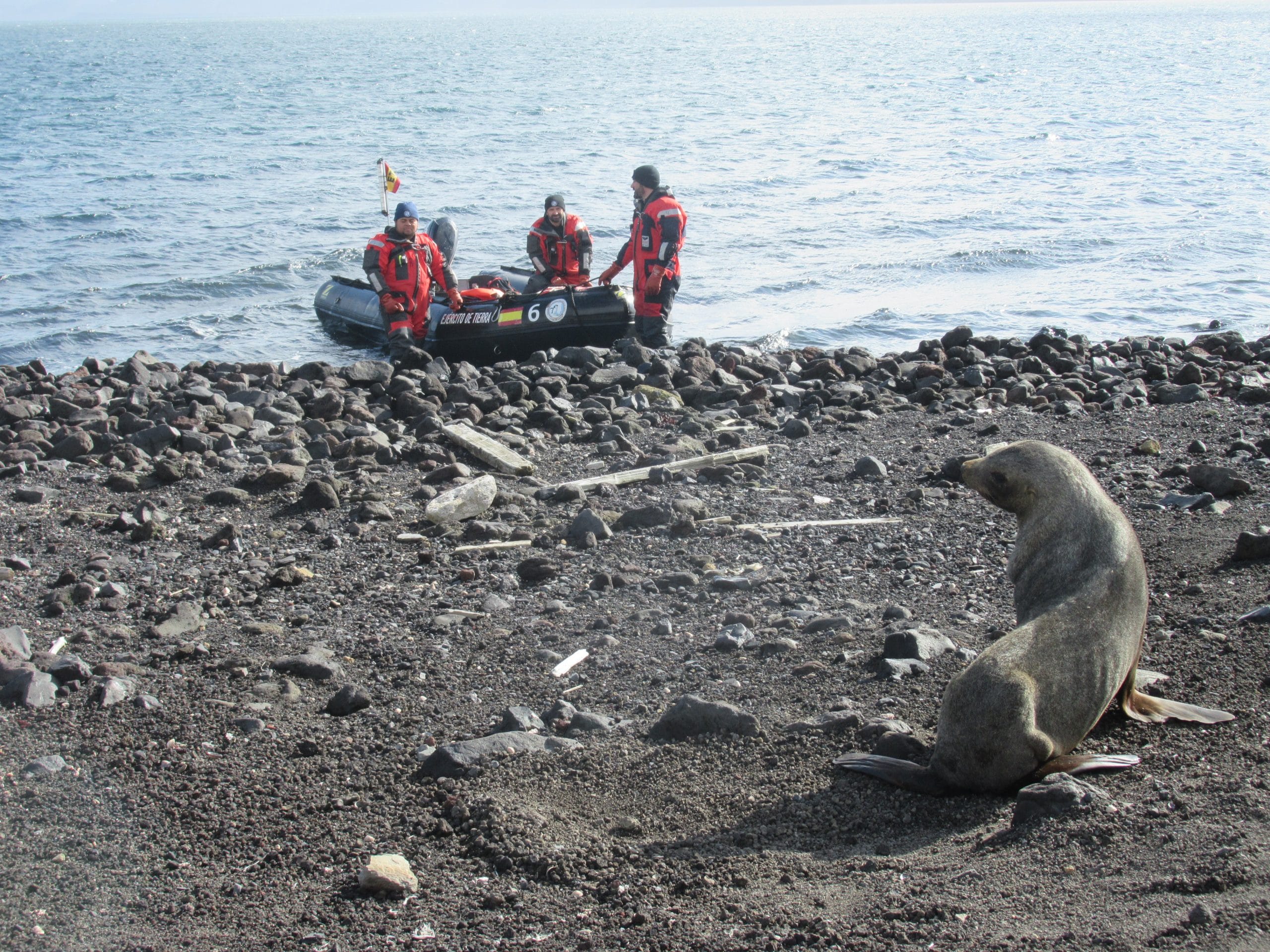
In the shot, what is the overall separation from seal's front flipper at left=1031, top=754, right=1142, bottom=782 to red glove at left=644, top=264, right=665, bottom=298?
1077 cm

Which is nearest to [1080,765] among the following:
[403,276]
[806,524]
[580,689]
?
[580,689]

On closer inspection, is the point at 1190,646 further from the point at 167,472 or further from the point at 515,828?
the point at 167,472

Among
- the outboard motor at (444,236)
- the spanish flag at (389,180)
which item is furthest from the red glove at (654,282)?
the spanish flag at (389,180)

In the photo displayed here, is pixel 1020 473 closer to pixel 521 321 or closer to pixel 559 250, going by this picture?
pixel 521 321

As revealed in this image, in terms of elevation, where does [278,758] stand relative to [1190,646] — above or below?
below

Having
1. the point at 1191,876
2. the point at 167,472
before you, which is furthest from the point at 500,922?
the point at 167,472

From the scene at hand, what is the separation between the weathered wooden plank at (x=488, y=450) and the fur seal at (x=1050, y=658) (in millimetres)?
4663

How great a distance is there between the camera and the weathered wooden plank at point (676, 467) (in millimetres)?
8430

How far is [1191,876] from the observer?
335 centimetres

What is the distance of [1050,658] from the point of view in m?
4.15

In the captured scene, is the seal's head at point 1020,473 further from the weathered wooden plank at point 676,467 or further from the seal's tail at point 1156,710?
the weathered wooden plank at point 676,467

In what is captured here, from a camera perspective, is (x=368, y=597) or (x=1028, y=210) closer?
(x=368, y=597)

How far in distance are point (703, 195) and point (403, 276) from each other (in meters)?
18.6

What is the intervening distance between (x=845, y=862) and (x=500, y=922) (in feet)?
3.80
